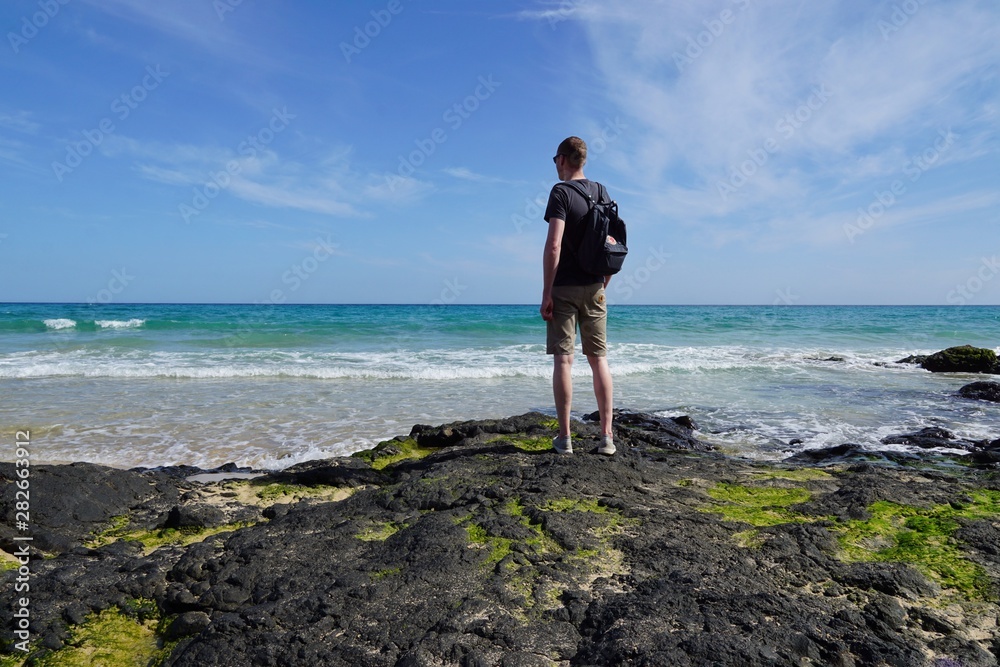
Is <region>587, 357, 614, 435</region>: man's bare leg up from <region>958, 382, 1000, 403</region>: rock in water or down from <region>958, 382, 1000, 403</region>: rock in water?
up

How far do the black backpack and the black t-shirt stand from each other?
34 mm

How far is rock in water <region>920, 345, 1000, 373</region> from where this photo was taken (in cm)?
1442

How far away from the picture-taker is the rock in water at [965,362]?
1442 centimetres

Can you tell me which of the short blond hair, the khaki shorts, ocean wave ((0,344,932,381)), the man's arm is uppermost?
the short blond hair

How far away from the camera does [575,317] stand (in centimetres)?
420

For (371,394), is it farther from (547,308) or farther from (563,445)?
(547,308)

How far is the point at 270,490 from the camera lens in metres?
3.88

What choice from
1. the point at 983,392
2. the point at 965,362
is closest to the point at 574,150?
the point at 983,392

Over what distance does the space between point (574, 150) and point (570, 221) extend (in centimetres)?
52

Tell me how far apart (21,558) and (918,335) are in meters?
34.6

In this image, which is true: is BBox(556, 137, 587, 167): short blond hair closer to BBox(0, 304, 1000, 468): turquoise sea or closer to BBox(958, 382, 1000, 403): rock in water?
BBox(0, 304, 1000, 468): turquoise sea

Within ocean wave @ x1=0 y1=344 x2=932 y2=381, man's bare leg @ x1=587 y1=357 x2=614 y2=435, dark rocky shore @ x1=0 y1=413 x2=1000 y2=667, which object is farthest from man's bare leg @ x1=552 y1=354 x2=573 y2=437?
ocean wave @ x1=0 y1=344 x2=932 y2=381

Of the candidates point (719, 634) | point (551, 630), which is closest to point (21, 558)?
point (551, 630)

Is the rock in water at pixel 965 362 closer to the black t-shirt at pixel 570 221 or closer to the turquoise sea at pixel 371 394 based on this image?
the turquoise sea at pixel 371 394
